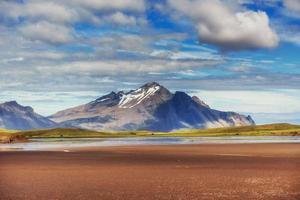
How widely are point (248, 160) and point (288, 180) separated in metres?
23.3

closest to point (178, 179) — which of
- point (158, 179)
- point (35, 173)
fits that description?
point (158, 179)

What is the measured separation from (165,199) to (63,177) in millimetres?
16410

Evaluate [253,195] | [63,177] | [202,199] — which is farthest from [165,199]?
[63,177]

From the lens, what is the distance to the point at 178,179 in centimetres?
4503

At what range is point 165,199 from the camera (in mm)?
33844

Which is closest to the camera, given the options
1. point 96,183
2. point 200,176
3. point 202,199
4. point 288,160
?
point 202,199

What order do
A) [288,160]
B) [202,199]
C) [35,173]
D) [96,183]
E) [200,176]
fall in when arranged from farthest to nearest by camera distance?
[288,160]
[35,173]
[200,176]
[96,183]
[202,199]

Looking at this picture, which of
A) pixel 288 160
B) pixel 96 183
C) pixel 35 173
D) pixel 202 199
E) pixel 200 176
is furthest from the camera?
pixel 288 160

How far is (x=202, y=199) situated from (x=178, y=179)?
1130 centimetres

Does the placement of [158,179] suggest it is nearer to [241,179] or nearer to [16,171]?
[241,179]

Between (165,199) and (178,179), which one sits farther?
(178,179)

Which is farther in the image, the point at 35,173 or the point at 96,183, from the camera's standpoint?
the point at 35,173

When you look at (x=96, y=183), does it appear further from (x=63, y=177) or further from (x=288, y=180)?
(x=288, y=180)

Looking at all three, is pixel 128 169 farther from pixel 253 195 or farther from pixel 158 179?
pixel 253 195
